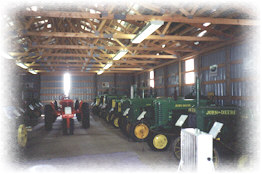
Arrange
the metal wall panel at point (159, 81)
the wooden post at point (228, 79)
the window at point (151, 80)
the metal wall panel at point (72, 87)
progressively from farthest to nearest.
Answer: the metal wall panel at point (72, 87), the window at point (151, 80), the metal wall panel at point (159, 81), the wooden post at point (228, 79)

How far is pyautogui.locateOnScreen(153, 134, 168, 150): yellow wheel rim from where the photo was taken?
604 centimetres

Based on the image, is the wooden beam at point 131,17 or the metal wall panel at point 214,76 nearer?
the wooden beam at point 131,17

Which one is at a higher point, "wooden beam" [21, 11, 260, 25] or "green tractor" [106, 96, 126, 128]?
"wooden beam" [21, 11, 260, 25]

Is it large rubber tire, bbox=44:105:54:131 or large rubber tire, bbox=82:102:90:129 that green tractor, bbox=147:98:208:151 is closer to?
large rubber tire, bbox=82:102:90:129

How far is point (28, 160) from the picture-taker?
5.40 metres

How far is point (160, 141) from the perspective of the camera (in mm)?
6035

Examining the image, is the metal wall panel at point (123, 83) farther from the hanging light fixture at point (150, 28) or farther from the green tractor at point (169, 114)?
the green tractor at point (169, 114)

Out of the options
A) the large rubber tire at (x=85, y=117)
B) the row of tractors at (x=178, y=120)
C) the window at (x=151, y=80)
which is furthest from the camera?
the window at (x=151, y=80)

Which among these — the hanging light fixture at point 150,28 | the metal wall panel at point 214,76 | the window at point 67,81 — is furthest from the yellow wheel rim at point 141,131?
the window at point 67,81

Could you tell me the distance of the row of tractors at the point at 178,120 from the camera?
515cm

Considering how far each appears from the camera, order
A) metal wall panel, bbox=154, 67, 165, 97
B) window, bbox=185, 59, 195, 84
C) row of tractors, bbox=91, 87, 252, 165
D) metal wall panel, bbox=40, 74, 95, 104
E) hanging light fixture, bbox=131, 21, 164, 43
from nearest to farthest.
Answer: row of tractors, bbox=91, 87, 252, 165 < hanging light fixture, bbox=131, 21, 164, 43 < window, bbox=185, 59, 195, 84 < metal wall panel, bbox=154, 67, 165, 97 < metal wall panel, bbox=40, 74, 95, 104

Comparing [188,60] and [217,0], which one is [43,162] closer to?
[217,0]

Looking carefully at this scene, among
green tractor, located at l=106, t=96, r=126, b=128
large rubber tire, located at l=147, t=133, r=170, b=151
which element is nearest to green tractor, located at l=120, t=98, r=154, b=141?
green tractor, located at l=106, t=96, r=126, b=128

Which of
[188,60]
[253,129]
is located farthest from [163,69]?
[253,129]
